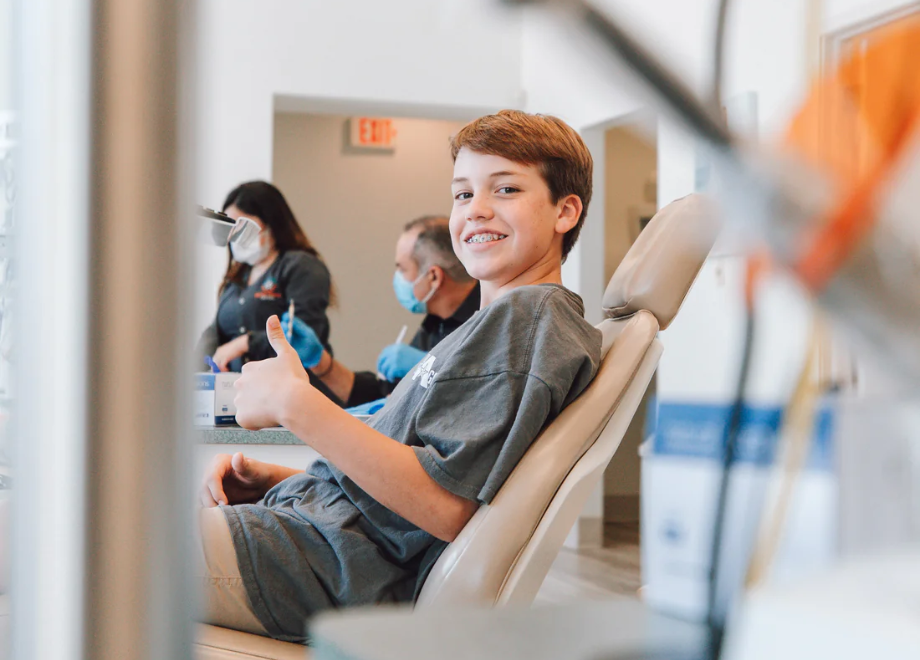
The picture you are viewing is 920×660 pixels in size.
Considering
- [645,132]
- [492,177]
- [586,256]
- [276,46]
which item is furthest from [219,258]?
[645,132]

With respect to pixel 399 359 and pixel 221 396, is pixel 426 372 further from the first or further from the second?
pixel 399 359

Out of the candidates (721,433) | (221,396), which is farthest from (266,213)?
(721,433)

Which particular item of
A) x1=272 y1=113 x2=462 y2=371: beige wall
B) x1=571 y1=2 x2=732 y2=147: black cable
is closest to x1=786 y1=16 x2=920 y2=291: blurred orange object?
x1=571 y1=2 x2=732 y2=147: black cable

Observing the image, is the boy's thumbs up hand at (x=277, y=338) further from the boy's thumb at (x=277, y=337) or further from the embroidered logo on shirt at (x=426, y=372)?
the embroidered logo on shirt at (x=426, y=372)

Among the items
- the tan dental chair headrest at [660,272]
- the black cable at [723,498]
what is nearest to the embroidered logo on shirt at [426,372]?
the tan dental chair headrest at [660,272]

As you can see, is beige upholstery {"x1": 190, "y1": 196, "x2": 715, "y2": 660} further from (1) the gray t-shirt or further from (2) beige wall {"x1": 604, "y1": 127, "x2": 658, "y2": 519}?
(2) beige wall {"x1": 604, "y1": 127, "x2": 658, "y2": 519}

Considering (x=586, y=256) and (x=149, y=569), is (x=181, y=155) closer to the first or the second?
(x=149, y=569)

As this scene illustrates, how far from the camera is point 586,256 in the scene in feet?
14.5

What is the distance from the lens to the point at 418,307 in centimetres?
306

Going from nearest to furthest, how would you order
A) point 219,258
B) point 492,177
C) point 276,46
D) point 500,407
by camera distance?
point 500,407 → point 492,177 → point 219,258 → point 276,46

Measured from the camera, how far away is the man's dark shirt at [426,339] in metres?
2.58

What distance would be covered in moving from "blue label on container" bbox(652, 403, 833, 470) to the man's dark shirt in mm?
2007

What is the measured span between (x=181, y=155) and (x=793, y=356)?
0.41 ft

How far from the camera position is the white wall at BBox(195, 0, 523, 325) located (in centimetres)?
430
